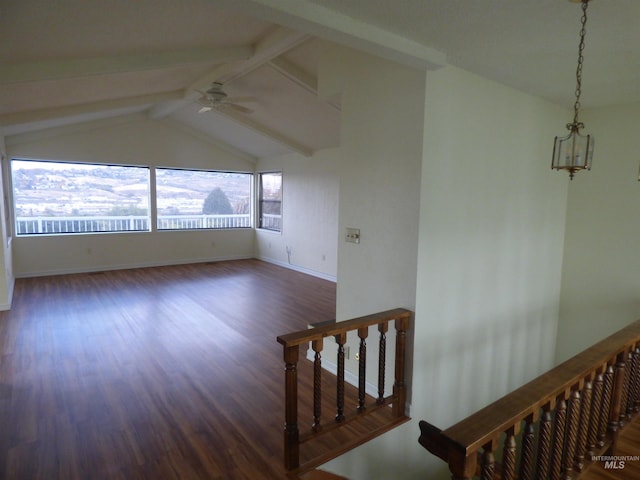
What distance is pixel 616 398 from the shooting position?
204cm

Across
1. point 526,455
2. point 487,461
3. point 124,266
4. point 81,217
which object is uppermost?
point 81,217

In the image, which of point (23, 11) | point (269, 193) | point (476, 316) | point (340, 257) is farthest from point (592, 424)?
point (269, 193)

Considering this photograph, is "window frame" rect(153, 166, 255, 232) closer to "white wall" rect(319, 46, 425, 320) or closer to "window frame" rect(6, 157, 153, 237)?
"window frame" rect(6, 157, 153, 237)

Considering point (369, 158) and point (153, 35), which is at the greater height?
point (153, 35)

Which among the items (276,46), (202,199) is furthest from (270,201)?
(276,46)

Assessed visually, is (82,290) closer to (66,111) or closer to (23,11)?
(66,111)

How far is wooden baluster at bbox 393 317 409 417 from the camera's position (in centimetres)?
270

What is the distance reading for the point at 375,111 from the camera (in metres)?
2.95

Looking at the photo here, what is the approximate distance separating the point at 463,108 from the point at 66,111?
5.34 metres

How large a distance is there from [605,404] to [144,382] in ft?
10.5

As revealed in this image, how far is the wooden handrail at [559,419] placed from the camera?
1.18 meters

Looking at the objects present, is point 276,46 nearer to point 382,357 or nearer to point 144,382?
point 382,357

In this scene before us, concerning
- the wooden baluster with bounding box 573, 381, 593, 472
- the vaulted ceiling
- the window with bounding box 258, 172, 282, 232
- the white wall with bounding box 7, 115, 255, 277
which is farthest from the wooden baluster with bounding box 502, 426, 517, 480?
the white wall with bounding box 7, 115, 255, 277

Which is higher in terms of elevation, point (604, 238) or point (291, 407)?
point (604, 238)
